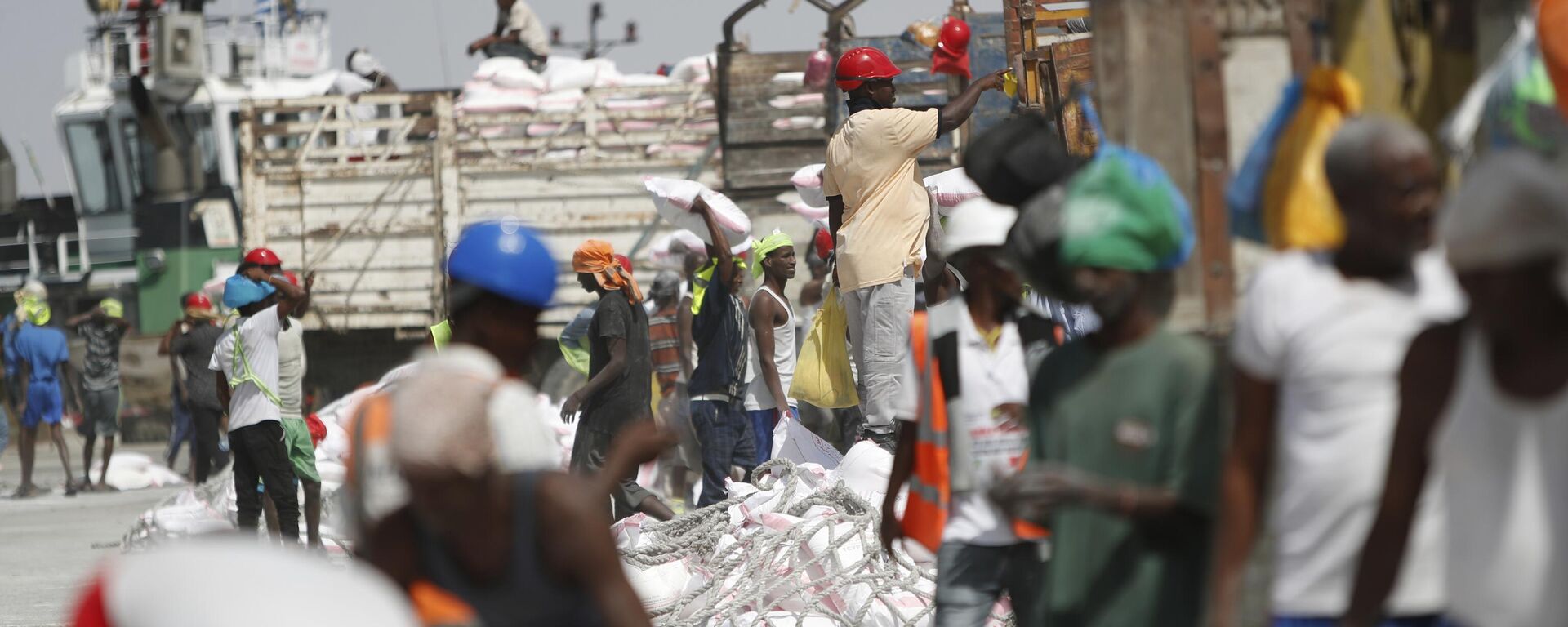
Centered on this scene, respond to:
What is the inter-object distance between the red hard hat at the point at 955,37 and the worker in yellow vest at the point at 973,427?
5.35 metres

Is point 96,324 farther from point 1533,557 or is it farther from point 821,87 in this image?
point 1533,557

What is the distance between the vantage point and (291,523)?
368 inches

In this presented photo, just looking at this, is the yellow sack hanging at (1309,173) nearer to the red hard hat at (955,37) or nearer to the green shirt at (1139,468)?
the green shirt at (1139,468)

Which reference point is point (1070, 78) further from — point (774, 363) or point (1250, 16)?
point (1250, 16)

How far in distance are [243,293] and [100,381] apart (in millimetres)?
7906

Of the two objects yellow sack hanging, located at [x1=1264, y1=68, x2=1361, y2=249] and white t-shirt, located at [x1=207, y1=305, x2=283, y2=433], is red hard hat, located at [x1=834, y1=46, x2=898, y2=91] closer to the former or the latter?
white t-shirt, located at [x1=207, y1=305, x2=283, y2=433]

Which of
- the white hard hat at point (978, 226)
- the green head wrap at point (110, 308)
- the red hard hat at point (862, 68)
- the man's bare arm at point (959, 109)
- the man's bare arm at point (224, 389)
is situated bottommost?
the green head wrap at point (110, 308)

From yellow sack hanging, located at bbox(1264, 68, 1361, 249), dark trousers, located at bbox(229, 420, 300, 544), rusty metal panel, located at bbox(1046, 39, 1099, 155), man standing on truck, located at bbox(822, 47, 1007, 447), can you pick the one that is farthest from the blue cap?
yellow sack hanging, located at bbox(1264, 68, 1361, 249)

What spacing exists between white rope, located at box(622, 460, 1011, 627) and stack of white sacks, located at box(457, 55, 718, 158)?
8.84 m

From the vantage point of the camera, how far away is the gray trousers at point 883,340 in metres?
7.58

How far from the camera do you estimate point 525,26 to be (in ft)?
59.9

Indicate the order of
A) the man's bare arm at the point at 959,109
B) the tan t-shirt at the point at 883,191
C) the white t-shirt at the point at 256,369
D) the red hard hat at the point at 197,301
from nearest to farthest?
the man's bare arm at the point at 959,109, the tan t-shirt at the point at 883,191, the white t-shirt at the point at 256,369, the red hard hat at the point at 197,301

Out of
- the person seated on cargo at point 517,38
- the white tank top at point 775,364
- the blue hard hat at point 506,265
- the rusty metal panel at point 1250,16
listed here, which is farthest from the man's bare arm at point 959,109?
the person seated on cargo at point 517,38

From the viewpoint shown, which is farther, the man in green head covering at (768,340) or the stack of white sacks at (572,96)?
the stack of white sacks at (572,96)
